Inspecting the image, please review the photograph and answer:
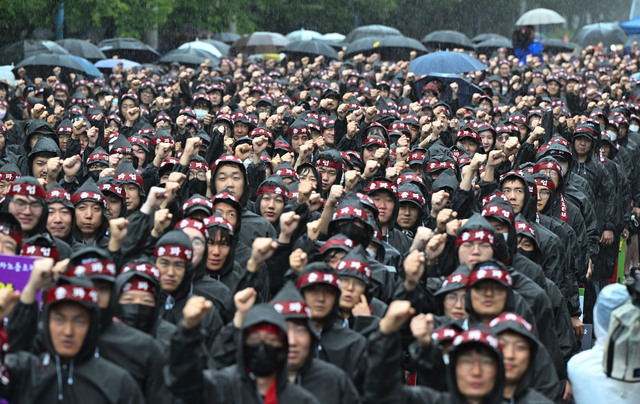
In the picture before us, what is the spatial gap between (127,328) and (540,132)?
8220 mm

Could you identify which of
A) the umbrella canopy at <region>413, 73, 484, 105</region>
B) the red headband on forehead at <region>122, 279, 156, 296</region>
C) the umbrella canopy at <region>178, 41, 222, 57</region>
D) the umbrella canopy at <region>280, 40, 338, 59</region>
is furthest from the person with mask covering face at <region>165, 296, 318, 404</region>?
the umbrella canopy at <region>178, 41, 222, 57</region>

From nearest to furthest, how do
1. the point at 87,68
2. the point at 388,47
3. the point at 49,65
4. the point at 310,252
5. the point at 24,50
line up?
the point at 310,252 < the point at 49,65 < the point at 87,68 < the point at 24,50 < the point at 388,47

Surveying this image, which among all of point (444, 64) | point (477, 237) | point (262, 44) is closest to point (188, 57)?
point (262, 44)

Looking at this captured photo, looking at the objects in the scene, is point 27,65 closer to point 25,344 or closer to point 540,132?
point 540,132

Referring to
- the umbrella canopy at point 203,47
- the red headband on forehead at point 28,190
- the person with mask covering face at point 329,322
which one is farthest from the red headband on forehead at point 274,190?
the umbrella canopy at point 203,47

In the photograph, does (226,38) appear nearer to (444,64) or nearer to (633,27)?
(633,27)

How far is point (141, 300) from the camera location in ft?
22.7

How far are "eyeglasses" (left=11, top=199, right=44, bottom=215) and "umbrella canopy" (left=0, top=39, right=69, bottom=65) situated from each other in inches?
612

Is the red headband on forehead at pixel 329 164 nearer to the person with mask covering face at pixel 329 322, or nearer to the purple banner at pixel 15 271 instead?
the person with mask covering face at pixel 329 322

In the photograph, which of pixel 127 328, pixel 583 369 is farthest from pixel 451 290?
pixel 127 328

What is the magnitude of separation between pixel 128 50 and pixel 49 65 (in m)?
7.58

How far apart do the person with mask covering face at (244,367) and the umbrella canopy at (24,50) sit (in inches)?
751

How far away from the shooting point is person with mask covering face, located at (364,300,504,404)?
19.5ft

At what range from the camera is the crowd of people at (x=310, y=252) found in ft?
19.8
